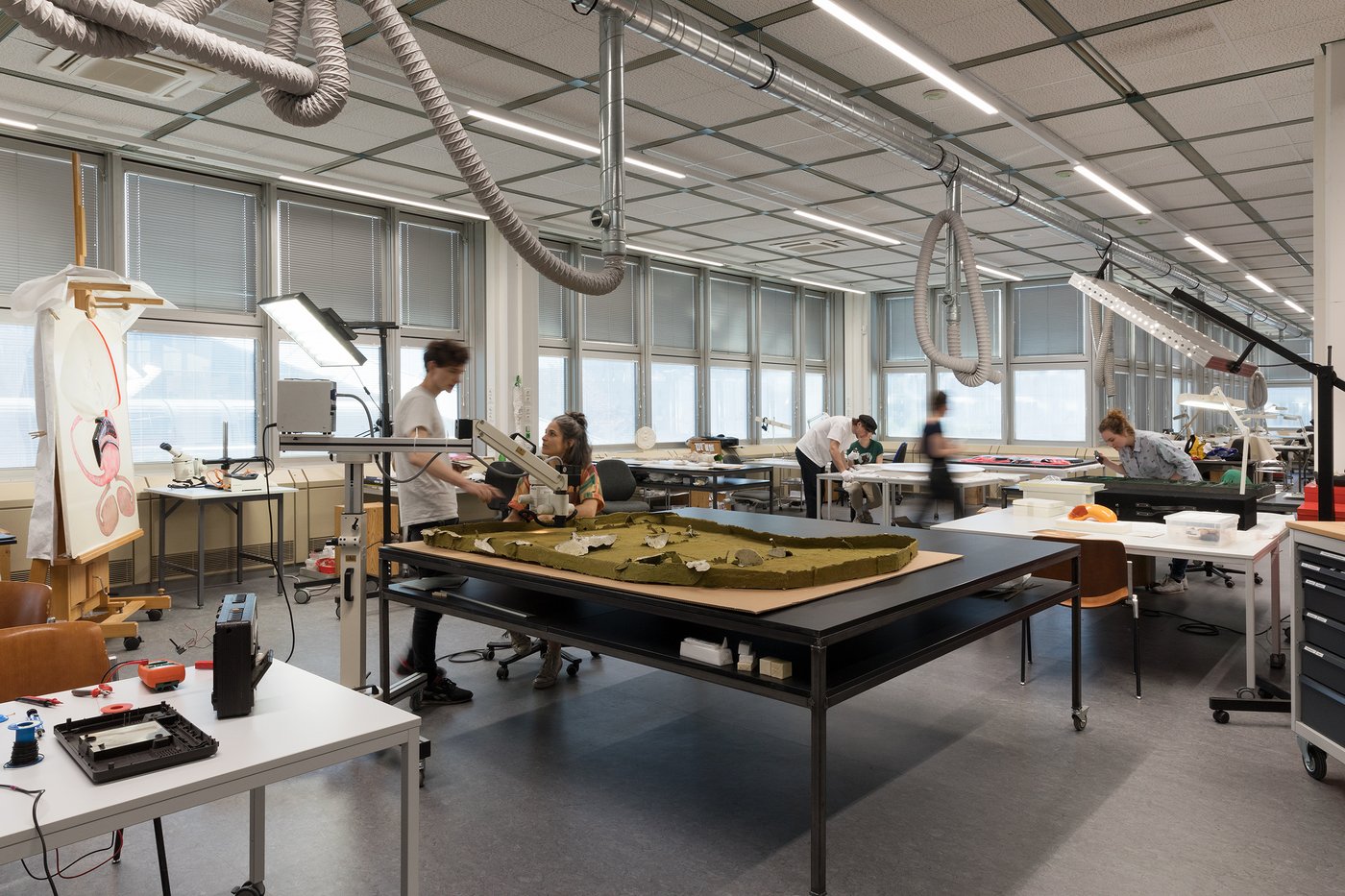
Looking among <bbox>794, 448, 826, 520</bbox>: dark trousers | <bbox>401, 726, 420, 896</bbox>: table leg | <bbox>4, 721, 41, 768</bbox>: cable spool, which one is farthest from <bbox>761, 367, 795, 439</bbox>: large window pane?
<bbox>4, 721, 41, 768</bbox>: cable spool

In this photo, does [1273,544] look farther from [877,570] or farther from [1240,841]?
[877,570]

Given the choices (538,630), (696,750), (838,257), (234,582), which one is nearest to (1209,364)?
(696,750)

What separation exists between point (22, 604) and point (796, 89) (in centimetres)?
389

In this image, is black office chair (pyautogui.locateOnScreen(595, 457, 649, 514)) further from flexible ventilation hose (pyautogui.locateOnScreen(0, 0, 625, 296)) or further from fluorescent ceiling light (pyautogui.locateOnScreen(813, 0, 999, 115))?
flexible ventilation hose (pyautogui.locateOnScreen(0, 0, 625, 296))

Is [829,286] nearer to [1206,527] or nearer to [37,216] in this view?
[1206,527]

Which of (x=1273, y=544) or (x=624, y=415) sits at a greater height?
(x=624, y=415)

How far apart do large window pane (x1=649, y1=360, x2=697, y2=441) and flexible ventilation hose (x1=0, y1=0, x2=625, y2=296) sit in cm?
823

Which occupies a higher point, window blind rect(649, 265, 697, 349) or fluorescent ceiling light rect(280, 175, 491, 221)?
fluorescent ceiling light rect(280, 175, 491, 221)

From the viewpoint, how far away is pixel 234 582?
630cm

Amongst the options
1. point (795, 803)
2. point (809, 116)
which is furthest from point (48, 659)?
point (809, 116)

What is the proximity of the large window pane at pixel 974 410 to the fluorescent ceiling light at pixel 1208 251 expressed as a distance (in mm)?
3124

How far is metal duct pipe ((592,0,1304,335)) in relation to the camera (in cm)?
371

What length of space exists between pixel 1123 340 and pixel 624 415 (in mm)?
7760

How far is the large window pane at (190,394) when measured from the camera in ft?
20.9
